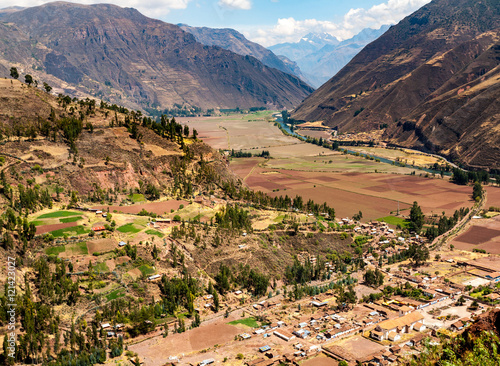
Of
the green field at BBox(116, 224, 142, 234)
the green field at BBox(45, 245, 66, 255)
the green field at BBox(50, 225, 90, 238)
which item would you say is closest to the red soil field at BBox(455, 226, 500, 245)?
the green field at BBox(116, 224, 142, 234)

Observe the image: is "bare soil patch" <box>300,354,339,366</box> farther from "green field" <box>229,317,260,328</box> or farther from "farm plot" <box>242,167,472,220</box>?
"farm plot" <box>242,167,472,220</box>

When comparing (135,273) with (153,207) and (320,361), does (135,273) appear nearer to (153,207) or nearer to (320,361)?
(153,207)

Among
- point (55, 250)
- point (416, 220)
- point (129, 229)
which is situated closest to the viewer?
point (55, 250)

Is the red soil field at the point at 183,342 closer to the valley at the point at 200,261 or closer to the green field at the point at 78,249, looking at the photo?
the valley at the point at 200,261

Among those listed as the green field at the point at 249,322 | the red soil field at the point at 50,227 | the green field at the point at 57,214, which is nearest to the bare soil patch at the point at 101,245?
the red soil field at the point at 50,227

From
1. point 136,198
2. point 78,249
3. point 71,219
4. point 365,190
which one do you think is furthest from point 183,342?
point 365,190
